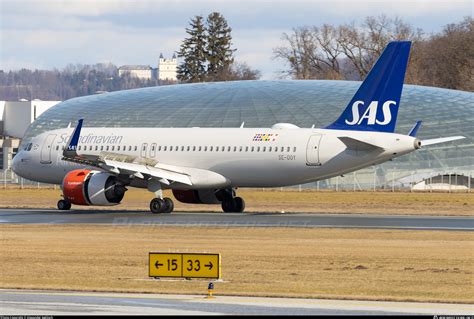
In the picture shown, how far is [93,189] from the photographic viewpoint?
5125 centimetres

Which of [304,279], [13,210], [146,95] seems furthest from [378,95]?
[146,95]

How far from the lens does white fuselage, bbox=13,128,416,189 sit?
4966 cm

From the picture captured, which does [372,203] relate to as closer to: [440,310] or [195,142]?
[195,142]

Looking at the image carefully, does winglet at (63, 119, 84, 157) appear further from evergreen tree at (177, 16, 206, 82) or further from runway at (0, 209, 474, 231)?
evergreen tree at (177, 16, 206, 82)

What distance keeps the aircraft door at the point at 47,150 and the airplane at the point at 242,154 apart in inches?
89.5

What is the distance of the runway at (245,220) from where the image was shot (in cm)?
4466

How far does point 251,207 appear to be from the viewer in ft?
201

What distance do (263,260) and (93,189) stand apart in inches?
819

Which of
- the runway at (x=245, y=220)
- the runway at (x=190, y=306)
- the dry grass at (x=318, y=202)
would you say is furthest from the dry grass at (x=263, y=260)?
the dry grass at (x=318, y=202)

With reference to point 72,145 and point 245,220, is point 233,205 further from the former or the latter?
point 72,145

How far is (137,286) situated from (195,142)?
2887cm

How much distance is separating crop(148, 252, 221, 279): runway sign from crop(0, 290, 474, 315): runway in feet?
6.37

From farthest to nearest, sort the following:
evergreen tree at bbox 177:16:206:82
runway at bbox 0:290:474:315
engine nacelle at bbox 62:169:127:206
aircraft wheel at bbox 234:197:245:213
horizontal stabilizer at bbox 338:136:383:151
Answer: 1. evergreen tree at bbox 177:16:206:82
2. aircraft wheel at bbox 234:197:245:213
3. engine nacelle at bbox 62:169:127:206
4. horizontal stabilizer at bbox 338:136:383:151
5. runway at bbox 0:290:474:315

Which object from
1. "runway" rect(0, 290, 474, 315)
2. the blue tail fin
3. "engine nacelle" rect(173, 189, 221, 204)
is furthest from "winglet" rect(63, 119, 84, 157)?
"runway" rect(0, 290, 474, 315)
